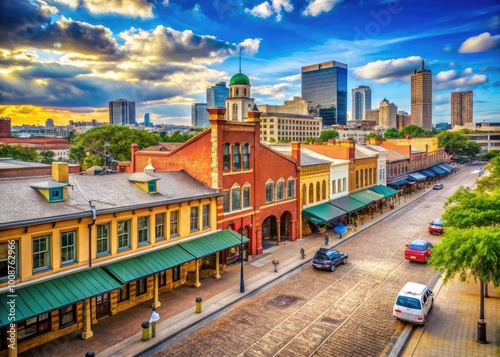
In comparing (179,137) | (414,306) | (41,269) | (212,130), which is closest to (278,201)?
(212,130)

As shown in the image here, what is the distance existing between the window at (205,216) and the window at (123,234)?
654 centimetres

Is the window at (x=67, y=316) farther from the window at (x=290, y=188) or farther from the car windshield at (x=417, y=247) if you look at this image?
the car windshield at (x=417, y=247)

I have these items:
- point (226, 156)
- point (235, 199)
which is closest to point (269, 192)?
point (235, 199)

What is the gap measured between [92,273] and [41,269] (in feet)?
7.72

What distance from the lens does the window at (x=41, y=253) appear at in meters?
17.5

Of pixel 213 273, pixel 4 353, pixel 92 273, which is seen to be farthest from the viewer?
A: pixel 213 273

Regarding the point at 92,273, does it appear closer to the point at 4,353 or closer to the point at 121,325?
the point at 121,325

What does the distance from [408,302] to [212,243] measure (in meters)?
12.7

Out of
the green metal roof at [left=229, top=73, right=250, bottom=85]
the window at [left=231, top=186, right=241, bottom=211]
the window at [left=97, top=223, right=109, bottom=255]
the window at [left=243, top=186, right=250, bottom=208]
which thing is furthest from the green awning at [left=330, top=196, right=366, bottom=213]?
the green metal roof at [left=229, top=73, right=250, bottom=85]

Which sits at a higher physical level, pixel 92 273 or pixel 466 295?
pixel 92 273

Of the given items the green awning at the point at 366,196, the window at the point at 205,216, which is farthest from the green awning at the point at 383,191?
the window at the point at 205,216

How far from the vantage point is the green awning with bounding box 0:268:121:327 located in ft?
50.6

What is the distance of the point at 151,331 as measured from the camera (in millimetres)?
18625

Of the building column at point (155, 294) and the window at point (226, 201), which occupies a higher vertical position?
the window at point (226, 201)
